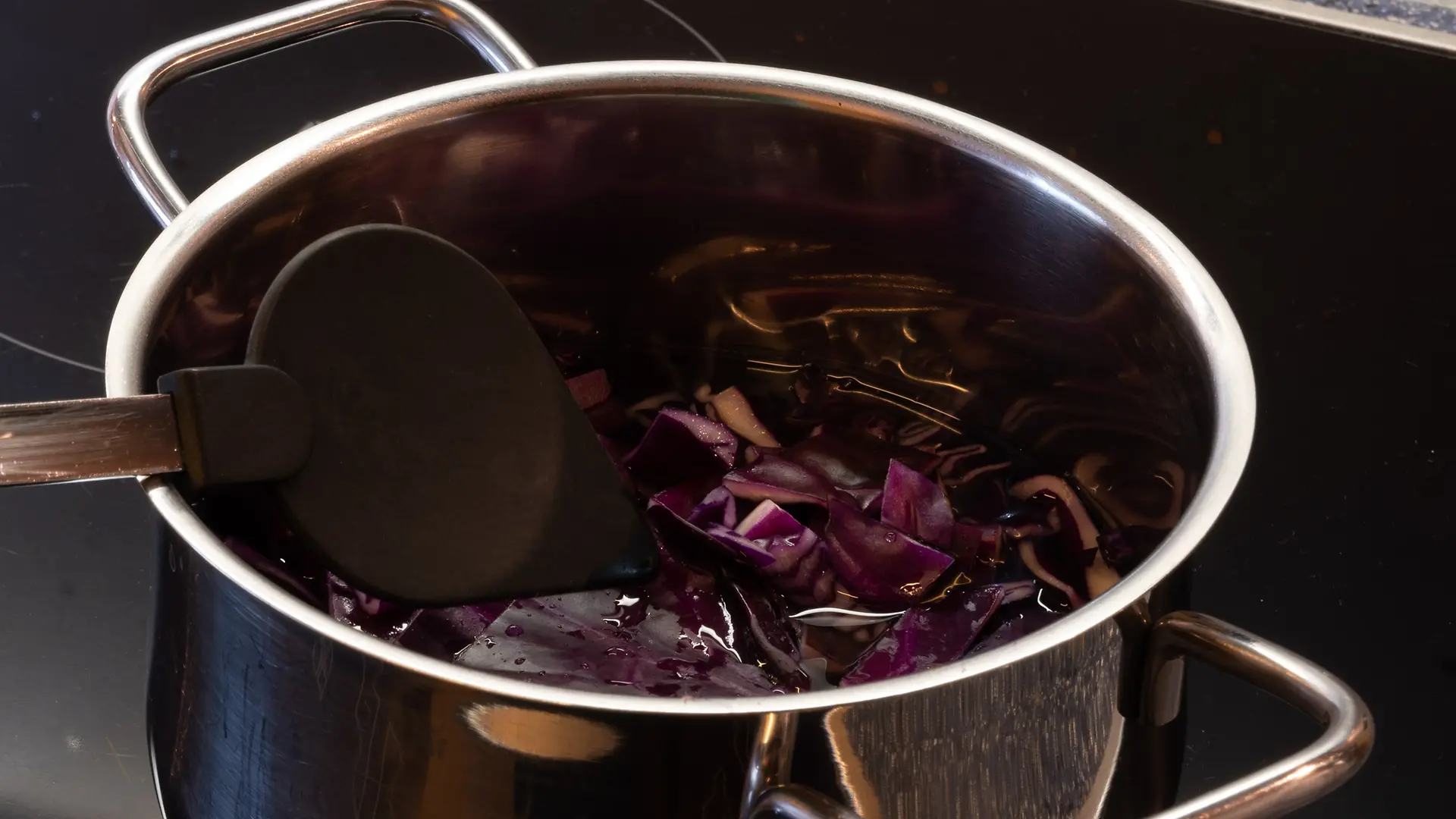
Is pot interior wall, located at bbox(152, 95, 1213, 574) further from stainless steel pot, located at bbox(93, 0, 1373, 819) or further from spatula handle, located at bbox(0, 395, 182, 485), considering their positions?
spatula handle, located at bbox(0, 395, 182, 485)

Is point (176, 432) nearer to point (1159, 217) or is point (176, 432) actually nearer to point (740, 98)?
point (740, 98)

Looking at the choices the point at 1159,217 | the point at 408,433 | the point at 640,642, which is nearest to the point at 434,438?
the point at 408,433

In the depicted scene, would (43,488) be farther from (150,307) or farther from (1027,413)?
(1027,413)

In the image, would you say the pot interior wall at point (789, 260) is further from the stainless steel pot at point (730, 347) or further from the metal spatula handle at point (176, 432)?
the metal spatula handle at point (176, 432)

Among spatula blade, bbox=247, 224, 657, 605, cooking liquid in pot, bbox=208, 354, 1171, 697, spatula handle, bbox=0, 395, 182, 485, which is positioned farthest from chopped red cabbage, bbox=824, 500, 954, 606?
spatula handle, bbox=0, 395, 182, 485

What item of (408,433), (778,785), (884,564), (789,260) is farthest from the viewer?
(789,260)

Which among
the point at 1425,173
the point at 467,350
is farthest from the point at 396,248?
the point at 1425,173

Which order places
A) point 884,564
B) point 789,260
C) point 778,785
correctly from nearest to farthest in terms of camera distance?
point 778,785 → point 884,564 → point 789,260

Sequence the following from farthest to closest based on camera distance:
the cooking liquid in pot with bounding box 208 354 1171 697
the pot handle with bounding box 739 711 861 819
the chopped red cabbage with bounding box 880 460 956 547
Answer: the chopped red cabbage with bounding box 880 460 956 547 → the cooking liquid in pot with bounding box 208 354 1171 697 → the pot handle with bounding box 739 711 861 819
